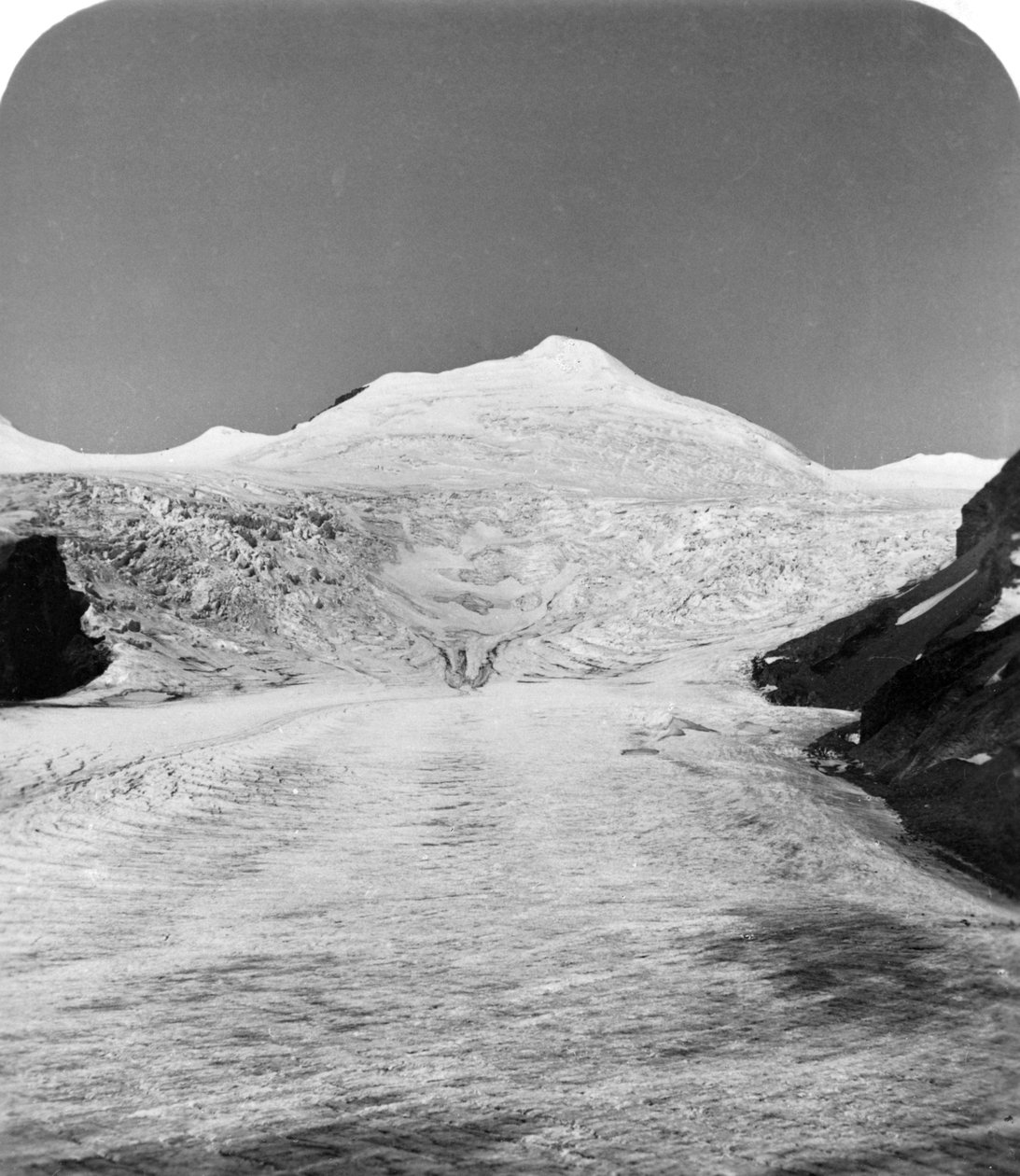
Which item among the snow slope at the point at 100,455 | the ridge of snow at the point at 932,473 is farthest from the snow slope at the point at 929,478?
the snow slope at the point at 100,455

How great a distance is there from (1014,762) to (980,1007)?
340mm

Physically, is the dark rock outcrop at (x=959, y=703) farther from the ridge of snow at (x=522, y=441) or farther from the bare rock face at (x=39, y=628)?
the bare rock face at (x=39, y=628)

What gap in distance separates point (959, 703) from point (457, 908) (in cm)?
88

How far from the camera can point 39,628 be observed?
1.80 m

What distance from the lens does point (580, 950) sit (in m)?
1.29

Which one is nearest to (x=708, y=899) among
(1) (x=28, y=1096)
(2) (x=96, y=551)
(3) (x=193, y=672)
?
(1) (x=28, y=1096)

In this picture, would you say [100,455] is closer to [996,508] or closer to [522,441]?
[996,508]

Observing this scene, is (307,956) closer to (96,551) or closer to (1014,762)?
(1014,762)

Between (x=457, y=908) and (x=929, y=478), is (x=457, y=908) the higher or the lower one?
the lower one

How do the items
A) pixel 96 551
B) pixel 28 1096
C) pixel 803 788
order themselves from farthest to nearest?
pixel 96 551, pixel 803 788, pixel 28 1096

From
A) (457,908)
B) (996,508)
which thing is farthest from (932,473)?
(457,908)

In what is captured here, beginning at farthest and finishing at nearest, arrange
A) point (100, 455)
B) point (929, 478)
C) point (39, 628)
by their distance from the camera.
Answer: point (929, 478) → point (100, 455) → point (39, 628)

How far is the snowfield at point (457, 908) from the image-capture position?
107 cm

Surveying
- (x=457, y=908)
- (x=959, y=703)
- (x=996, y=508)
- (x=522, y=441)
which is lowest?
(x=457, y=908)
